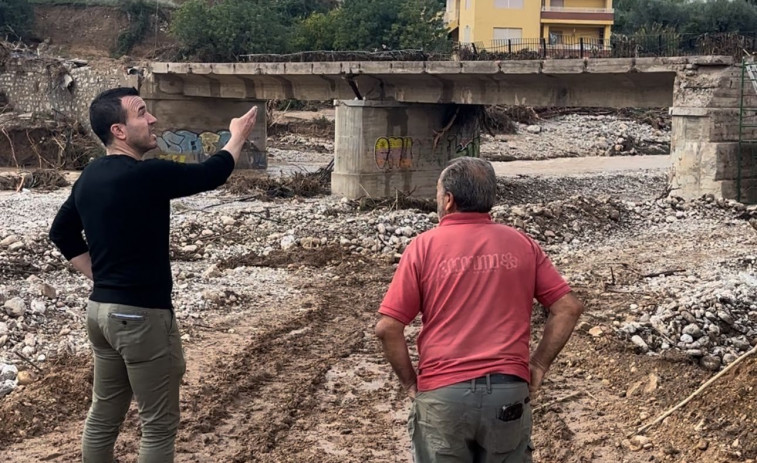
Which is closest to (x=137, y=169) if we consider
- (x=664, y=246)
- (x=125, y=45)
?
(x=664, y=246)

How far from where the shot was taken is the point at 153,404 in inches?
170

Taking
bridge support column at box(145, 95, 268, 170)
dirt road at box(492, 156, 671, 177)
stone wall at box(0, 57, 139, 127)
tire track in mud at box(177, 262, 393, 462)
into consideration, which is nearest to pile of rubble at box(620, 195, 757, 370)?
tire track in mud at box(177, 262, 393, 462)

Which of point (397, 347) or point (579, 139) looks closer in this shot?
point (397, 347)

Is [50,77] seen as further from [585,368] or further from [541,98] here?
[585,368]

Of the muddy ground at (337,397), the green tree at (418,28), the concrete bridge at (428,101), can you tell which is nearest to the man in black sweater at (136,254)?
the muddy ground at (337,397)

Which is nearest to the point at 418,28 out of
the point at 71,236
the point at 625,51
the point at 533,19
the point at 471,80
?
the point at 533,19

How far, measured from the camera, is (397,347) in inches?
141

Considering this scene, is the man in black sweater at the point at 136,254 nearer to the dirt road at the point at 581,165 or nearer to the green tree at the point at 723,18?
the dirt road at the point at 581,165

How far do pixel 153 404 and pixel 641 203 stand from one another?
16.1 meters

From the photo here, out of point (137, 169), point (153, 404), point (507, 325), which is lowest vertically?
point (153, 404)

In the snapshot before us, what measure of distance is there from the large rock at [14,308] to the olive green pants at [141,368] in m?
4.82

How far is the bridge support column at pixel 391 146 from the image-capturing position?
2369 cm

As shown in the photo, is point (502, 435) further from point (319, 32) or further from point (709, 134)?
point (319, 32)

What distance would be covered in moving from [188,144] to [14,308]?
22.9 m
